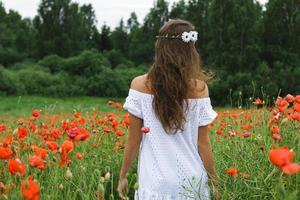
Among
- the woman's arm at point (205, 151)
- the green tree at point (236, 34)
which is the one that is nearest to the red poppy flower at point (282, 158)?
the woman's arm at point (205, 151)

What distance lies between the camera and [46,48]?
121 ft

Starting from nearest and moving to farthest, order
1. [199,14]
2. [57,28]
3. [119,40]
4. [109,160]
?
[109,160], [199,14], [57,28], [119,40]

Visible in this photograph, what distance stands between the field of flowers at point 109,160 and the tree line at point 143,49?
16320 millimetres

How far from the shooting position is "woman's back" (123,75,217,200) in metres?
2.99

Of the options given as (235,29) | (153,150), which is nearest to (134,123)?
(153,150)

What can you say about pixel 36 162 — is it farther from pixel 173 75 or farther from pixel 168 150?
pixel 173 75

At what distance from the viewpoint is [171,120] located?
9.66 ft

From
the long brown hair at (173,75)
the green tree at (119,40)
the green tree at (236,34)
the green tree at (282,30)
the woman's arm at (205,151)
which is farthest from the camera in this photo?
the green tree at (119,40)

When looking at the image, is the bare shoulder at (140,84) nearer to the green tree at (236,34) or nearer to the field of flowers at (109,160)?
the field of flowers at (109,160)

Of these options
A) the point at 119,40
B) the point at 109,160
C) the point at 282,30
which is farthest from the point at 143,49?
the point at 109,160

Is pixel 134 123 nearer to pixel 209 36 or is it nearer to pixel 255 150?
pixel 255 150

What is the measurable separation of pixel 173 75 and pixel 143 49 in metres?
34.0

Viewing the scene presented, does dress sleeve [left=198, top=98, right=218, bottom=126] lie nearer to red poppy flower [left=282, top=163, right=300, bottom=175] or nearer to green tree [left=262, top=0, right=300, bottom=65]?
red poppy flower [left=282, top=163, right=300, bottom=175]

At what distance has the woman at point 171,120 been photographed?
2.98 meters
